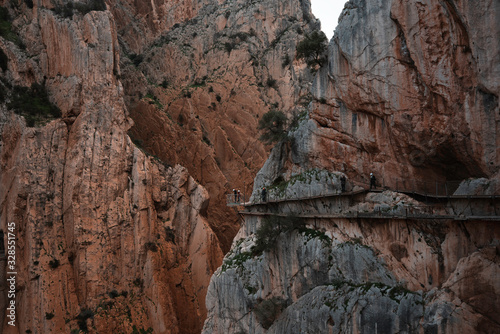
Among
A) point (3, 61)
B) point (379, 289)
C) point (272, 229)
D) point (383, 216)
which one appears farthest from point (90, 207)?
point (379, 289)

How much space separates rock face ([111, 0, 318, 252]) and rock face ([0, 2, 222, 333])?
4695 millimetres

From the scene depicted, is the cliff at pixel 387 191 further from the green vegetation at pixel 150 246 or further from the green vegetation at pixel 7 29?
the green vegetation at pixel 7 29

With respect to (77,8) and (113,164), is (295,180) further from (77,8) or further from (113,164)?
(77,8)

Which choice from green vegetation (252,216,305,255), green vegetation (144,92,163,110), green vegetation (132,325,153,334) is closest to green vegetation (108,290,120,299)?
green vegetation (132,325,153,334)

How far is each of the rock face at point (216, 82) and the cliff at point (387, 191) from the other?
19029 millimetres

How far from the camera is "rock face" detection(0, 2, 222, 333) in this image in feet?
129

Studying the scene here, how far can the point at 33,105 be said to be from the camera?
42.0m

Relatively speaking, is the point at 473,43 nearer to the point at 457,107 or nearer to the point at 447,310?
the point at 457,107

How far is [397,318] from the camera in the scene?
2002cm

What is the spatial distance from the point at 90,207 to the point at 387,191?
27.3 m

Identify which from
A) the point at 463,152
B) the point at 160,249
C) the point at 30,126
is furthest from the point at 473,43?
the point at 30,126

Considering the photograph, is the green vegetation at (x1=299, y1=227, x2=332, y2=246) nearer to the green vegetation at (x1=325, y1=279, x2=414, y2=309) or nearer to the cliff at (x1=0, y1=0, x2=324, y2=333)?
the green vegetation at (x1=325, y1=279, x2=414, y2=309)

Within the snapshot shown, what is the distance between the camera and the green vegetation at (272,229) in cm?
2761

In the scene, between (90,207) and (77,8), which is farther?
(77,8)
